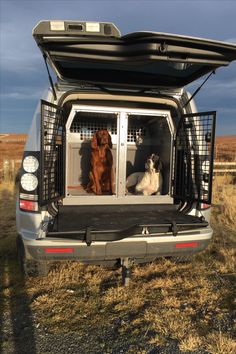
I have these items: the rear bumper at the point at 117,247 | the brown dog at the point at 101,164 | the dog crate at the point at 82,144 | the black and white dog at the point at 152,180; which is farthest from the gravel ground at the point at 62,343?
the dog crate at the point at 82,144

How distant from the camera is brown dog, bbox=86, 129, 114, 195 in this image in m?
5.49

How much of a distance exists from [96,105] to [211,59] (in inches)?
64.1

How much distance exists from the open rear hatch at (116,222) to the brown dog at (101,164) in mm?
1248

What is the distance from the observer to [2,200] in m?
9.73

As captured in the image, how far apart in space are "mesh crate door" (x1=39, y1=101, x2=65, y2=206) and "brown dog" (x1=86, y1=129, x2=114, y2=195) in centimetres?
137

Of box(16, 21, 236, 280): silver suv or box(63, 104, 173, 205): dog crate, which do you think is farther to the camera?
box(63, 104, 173, 205): dog crate

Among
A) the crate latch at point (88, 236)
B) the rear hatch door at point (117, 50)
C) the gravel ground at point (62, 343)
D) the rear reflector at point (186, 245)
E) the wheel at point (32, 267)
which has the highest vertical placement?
the rear hatch door at point (117, 50)

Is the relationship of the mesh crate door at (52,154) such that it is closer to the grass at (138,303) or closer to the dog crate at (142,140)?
the grass at (138,303)

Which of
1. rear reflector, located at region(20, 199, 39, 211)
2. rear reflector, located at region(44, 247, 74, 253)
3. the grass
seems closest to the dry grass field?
the grass

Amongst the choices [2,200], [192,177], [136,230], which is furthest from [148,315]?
[2,200]

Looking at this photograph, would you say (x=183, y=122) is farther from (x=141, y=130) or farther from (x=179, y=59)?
(x=141, y=130)


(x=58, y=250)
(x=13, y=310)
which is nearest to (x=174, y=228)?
(x=58, y=250)

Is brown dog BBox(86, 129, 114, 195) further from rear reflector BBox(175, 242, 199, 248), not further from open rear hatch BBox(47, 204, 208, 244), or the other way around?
rear reflector BBox(175, 242, 199, 248)

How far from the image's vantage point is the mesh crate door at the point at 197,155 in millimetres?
3719
